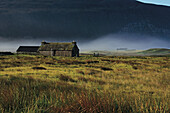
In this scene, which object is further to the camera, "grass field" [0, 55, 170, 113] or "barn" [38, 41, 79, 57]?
"barn" [38, 41, 79, 57]

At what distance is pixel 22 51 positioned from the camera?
88250 millimetres

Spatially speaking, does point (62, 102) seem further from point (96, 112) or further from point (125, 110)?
point (125, 110)

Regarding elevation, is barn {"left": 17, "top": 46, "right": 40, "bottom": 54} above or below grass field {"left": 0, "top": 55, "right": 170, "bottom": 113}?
above

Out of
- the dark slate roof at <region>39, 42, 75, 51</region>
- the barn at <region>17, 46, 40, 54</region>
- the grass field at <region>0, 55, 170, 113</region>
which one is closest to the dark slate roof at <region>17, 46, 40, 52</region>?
the barn at <region>17, 46, 40, 54</region>

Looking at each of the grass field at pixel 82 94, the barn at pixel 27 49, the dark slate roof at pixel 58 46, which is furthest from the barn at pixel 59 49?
the grass field at pixel 82 94

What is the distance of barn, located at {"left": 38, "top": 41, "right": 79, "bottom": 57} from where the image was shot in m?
68.9

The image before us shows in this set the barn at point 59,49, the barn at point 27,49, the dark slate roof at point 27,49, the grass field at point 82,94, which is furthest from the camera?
the dark slate roof at point 27,49

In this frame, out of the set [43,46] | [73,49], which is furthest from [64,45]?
[43,46]

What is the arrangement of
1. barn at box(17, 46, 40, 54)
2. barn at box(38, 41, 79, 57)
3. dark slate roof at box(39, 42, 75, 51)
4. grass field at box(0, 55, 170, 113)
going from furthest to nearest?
barn at box(17, 46, 40, 54)
dark slate roof at box(39, 42, 75, 51)
barn at box(38, 41, 79, 57)
grass field at box(0, 55, 170, 113)

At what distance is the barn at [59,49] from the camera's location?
226 feet

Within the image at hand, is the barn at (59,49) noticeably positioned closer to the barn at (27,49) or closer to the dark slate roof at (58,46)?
the dark slate roof at (58,46)

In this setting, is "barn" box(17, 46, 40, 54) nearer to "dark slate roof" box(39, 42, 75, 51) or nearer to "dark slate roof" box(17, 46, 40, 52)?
"dark slate roof" box(17, 46, 40, 52)

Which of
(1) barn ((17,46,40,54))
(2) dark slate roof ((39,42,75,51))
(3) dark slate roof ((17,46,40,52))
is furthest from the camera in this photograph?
(3) dark slate roof ((17,46,40,52))

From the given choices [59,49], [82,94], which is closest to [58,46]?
[59,49]
